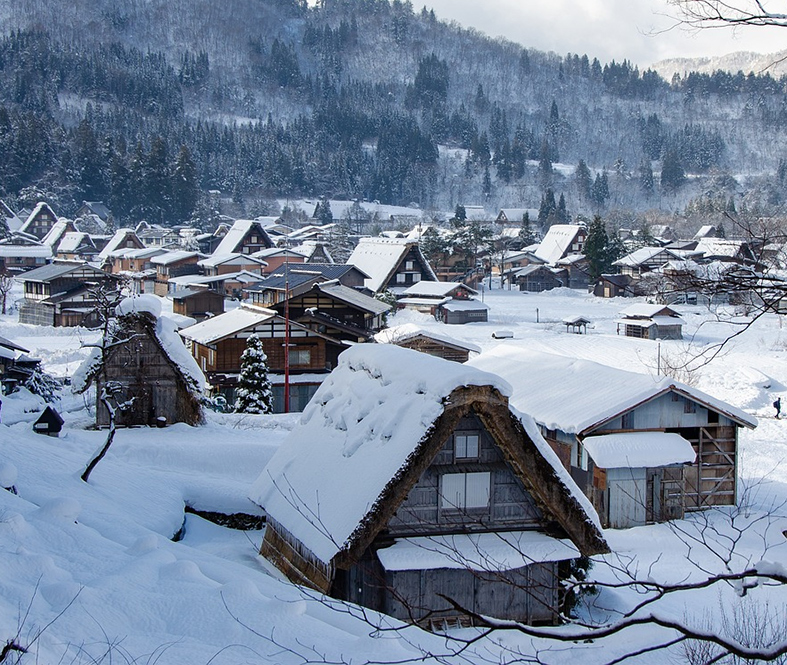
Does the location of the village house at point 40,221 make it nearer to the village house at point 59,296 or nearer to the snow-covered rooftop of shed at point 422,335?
the village house at point 59,296

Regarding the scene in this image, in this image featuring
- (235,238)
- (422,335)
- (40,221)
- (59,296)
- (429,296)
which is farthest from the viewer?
(40,221)

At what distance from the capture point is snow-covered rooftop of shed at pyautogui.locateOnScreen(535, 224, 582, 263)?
67.2 meters

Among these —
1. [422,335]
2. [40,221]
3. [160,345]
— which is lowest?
[422,335]

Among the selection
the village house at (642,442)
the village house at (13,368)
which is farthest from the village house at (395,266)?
the village house at (642,442)

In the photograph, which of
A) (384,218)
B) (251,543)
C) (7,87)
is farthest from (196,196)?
(251,543)

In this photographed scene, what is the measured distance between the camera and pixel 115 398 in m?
17.7

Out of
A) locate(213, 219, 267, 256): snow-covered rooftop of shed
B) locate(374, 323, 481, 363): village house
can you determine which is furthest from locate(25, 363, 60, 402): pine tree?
locate(213, 219, 267, 256): snow-covered rooftop of shed

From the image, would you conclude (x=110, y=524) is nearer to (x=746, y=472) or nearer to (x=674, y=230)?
(x=746, y=472)

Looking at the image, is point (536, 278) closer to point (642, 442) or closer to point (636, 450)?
point (642, 442)

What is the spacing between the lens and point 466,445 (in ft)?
29.2

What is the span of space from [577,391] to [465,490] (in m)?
7.80

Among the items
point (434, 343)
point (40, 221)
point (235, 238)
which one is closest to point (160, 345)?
point (434, 343)

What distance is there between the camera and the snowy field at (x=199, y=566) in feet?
18.8

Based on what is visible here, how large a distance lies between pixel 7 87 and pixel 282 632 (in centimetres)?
12059
